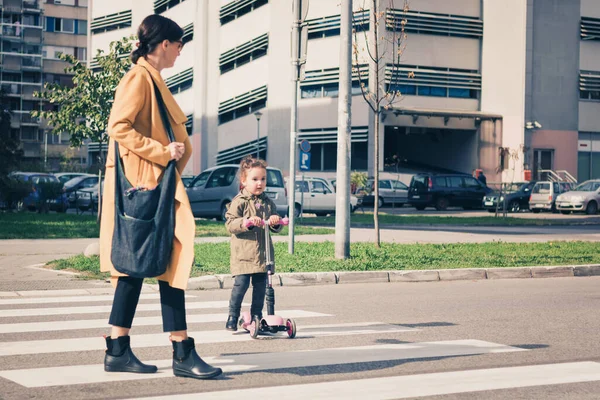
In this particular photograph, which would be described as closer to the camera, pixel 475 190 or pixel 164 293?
pixel 164 293

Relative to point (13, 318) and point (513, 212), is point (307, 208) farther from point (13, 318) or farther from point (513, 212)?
point (13, 318)

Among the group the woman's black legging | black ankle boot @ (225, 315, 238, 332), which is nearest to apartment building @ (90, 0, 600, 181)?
black ankle boot @ (225, 315, 238, 332)

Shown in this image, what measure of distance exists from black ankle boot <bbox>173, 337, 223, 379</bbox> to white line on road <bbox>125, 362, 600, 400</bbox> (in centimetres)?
33

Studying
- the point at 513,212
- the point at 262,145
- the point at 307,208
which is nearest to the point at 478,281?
the point at 307,208

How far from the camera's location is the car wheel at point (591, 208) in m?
39.6

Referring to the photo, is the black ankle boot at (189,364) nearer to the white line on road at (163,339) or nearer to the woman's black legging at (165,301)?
the woman's black legging at (165,301)

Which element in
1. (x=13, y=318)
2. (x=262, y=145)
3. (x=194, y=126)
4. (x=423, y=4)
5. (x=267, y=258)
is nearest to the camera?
(x=267, y=258)

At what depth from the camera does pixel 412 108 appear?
51.3 m

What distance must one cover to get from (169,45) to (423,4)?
46981 millimetres

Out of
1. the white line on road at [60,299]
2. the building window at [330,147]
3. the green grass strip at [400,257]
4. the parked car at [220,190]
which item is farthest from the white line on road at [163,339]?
the building window at [330,147]

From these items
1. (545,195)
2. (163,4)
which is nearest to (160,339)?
(545,195)

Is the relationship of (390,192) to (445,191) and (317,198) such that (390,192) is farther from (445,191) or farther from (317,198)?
(317,198)

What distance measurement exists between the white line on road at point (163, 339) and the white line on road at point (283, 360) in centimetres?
72

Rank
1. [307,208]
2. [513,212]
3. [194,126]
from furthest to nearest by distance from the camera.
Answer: [194,126] < [513,212] < [307,208]
